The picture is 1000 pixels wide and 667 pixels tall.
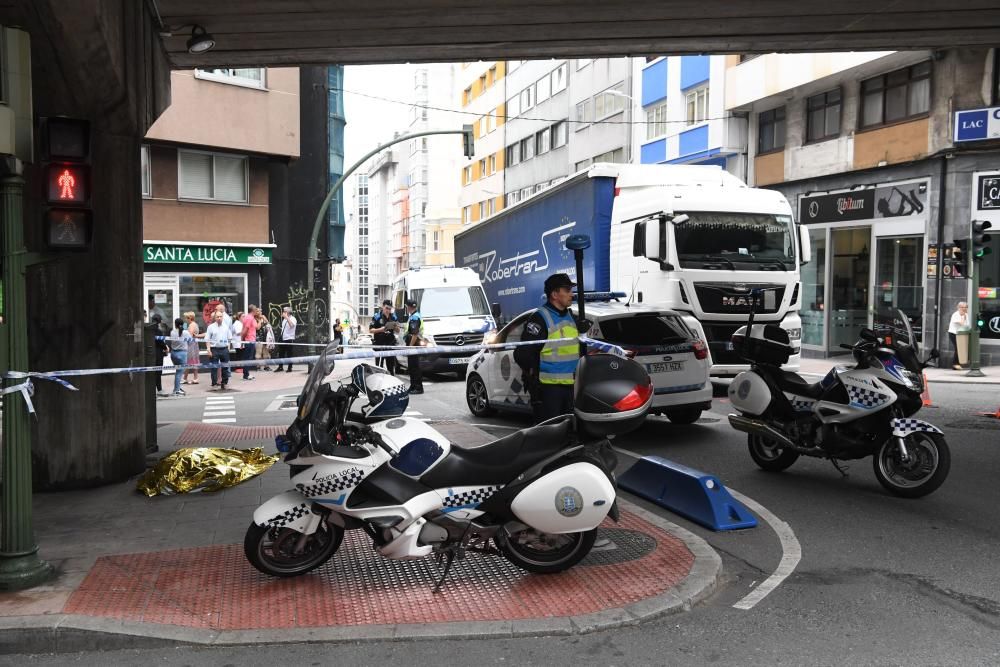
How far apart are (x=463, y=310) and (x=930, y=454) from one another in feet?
50.6

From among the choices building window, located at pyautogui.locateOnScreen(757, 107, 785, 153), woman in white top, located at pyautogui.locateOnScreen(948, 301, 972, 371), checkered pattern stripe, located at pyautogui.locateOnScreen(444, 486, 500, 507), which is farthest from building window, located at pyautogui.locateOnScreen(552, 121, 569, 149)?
checkered pattern stripe, located at pyautogui.locateOnScreen(444, 486, 500, 507)

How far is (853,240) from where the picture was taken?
25.6 meters

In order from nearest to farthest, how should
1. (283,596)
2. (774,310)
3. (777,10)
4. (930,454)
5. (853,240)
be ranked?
(283,596) < (930,454) < (777,10) < (774,310) < (853,240)

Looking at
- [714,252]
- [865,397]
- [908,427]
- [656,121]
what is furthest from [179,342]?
[656,121]

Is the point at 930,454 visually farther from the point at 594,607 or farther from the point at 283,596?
the point at 283,596

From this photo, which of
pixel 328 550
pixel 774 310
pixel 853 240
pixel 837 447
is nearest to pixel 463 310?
pixel 774 310

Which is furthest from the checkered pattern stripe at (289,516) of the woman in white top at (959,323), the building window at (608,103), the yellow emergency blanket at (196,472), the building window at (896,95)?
the building window at (608,103)

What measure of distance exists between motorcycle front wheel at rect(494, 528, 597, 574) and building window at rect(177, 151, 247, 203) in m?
23.3

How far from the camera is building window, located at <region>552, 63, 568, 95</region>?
45.2 metres

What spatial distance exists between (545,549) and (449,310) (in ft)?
54.6

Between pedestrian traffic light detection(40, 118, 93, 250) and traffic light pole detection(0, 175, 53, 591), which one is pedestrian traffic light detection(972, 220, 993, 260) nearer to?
pedestrian traffic light detection(40, 118, 93, 250)

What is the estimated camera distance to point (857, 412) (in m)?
7.62

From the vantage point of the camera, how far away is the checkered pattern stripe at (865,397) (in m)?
7.48

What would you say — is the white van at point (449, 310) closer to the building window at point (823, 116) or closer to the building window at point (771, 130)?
the building window at point (823, 116)
